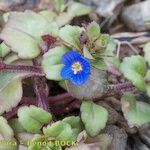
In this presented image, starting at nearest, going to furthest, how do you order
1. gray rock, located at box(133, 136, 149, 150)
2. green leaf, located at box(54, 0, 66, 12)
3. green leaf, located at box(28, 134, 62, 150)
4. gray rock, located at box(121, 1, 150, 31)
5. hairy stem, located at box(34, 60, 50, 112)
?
green leaf, located at box(28, 134, 62, 150), hairy stem, located at box(34, 60, 50, 112), gray rock, located at box(133, 136, 149, 150), green leaf, located at box(54, 0, 66, 12), gray rock, located at box(121, 1, 150, 31)

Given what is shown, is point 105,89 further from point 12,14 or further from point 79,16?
point 79,16

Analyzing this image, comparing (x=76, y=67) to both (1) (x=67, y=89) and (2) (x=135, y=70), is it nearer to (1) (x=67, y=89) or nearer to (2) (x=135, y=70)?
(1) (x=67, y=89)

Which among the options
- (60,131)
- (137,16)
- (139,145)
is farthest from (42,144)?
(137,16)

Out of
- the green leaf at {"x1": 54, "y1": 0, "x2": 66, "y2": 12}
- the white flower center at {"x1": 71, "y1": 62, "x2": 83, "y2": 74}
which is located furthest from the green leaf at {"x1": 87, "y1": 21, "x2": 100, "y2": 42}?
the green leaf at {"x1": 54, "y1": 0, "x2": 66, "y2": 12}

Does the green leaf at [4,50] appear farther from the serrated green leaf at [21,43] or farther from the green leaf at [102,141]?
the green leaf at [102,141]

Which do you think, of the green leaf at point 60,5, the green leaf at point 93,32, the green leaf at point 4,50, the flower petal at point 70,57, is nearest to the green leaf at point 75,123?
the flower petal at point 70,57

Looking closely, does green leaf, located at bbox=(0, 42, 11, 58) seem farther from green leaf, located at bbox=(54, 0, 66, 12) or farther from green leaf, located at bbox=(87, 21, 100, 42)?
green leaf, located at bbox=(54, 0, 66, 12)
